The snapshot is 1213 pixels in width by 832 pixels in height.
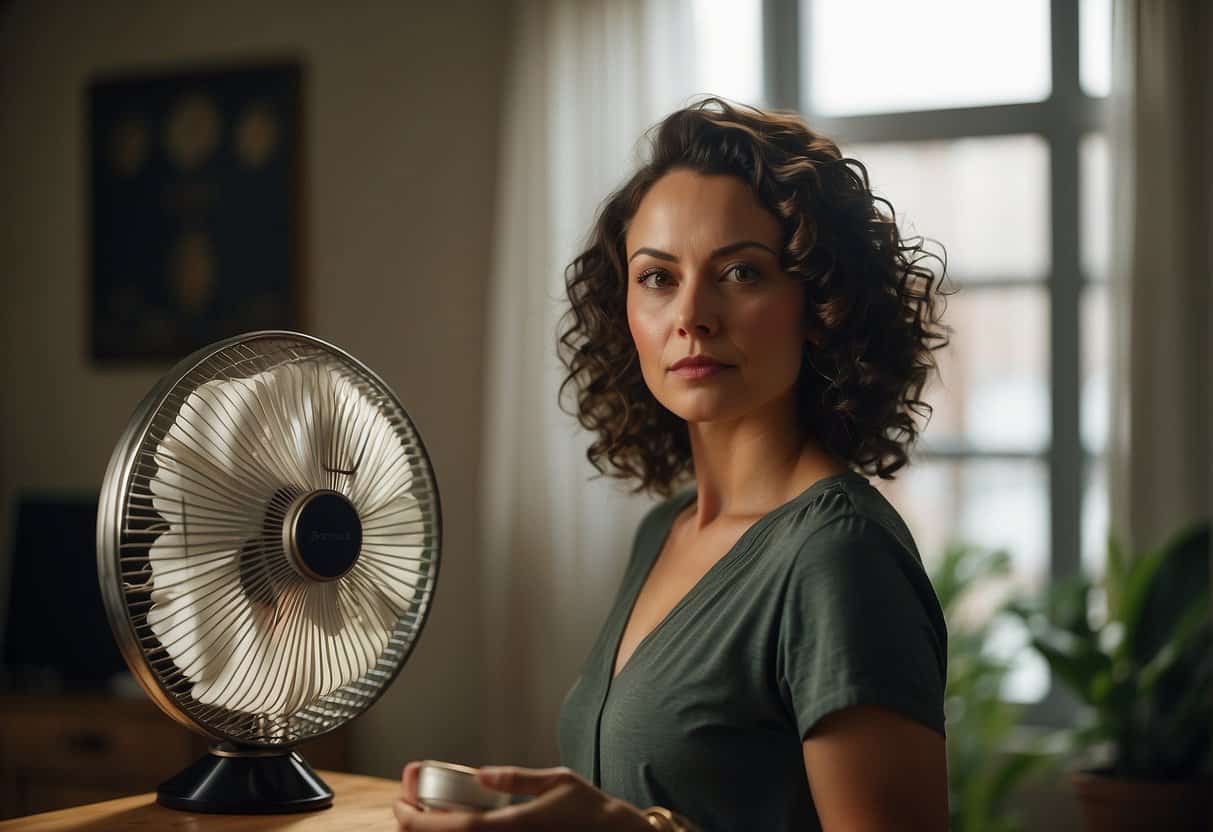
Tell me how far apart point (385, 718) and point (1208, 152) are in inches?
98.2

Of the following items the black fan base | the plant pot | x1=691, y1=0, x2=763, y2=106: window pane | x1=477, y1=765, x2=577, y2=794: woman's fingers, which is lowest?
the plant pot

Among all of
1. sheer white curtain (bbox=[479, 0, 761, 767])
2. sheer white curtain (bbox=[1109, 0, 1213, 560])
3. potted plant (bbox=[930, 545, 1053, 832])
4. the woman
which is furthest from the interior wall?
the woman

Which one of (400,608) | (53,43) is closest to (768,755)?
(400,608)

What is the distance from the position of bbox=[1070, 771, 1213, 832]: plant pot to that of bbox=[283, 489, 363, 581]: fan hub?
6.93 feet

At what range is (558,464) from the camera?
10.6 ft

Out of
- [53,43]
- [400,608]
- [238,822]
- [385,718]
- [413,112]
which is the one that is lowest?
[385,718]

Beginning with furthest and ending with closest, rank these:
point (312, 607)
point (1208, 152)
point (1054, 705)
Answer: point (1054, 705), point (1208, 152), point (312, 607)

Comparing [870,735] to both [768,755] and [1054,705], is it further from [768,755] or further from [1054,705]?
[1054,705]

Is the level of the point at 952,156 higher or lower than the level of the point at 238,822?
higher

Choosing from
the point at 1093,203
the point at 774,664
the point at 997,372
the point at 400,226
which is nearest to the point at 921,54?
the point at 1093,203

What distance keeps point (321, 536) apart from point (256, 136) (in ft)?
9.28

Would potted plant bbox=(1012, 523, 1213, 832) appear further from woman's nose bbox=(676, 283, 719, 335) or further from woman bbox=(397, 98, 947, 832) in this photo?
woman's nose bbox=(676, 283, 719, 335)

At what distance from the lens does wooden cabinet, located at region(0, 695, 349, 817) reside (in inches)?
121

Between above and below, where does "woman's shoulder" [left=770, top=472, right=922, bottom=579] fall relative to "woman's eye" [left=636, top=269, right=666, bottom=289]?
below
